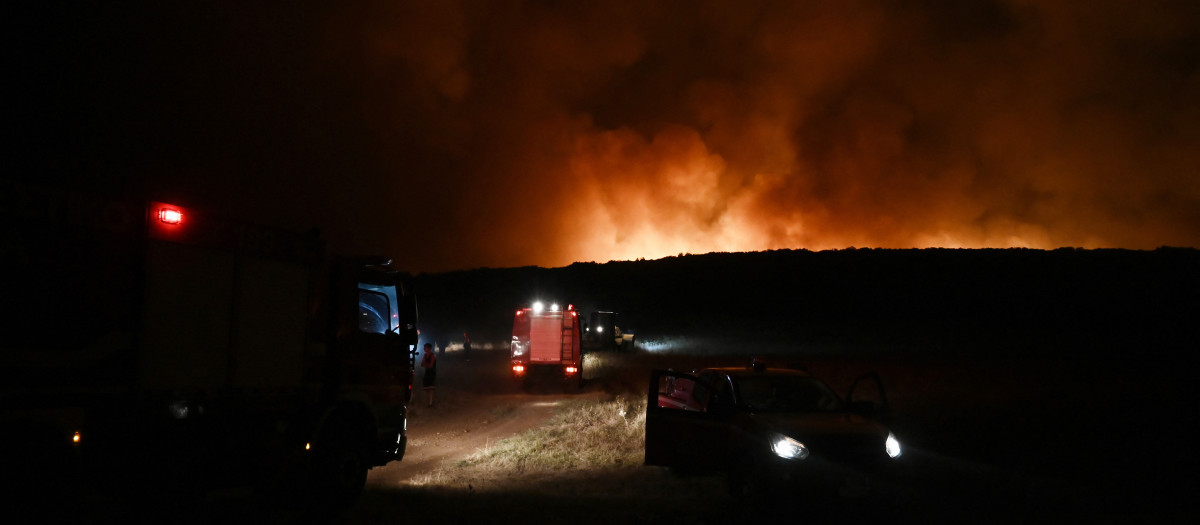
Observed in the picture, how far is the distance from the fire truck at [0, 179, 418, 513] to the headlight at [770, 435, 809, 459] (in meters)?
4.44

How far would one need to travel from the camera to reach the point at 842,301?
204 ft

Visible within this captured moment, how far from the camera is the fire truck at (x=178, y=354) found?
16.8ft

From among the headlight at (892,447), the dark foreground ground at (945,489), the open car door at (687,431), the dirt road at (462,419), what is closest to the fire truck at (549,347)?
the dirt road at (462,419)

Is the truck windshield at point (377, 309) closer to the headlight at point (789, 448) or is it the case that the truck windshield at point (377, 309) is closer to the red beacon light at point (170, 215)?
the red beacon light at point (170, 215)

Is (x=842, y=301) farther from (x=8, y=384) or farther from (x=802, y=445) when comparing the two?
(x=8, y=384)

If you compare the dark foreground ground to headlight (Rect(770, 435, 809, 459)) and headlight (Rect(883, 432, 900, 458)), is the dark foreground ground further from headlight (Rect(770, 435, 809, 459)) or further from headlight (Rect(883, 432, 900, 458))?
headlight (Rect(770, 435, 809, 459))

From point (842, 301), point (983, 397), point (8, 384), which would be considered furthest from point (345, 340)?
point (842, 301)

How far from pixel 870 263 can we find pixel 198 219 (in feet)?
229

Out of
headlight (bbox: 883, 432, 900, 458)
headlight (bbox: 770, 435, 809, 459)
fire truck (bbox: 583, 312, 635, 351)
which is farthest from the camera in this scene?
fire truck (bbox: 583, 312, 635, 351)

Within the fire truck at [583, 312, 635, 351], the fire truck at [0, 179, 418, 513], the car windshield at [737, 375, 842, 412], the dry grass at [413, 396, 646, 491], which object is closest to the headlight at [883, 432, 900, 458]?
the car windshield at [737, 375, 842, 412]

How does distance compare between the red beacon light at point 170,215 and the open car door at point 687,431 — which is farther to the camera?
the open car door at point 687,431

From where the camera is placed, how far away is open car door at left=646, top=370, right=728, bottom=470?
9.09 metres

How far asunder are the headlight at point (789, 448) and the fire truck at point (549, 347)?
60.7 ft

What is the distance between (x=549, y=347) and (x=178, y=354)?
68.0 ft
